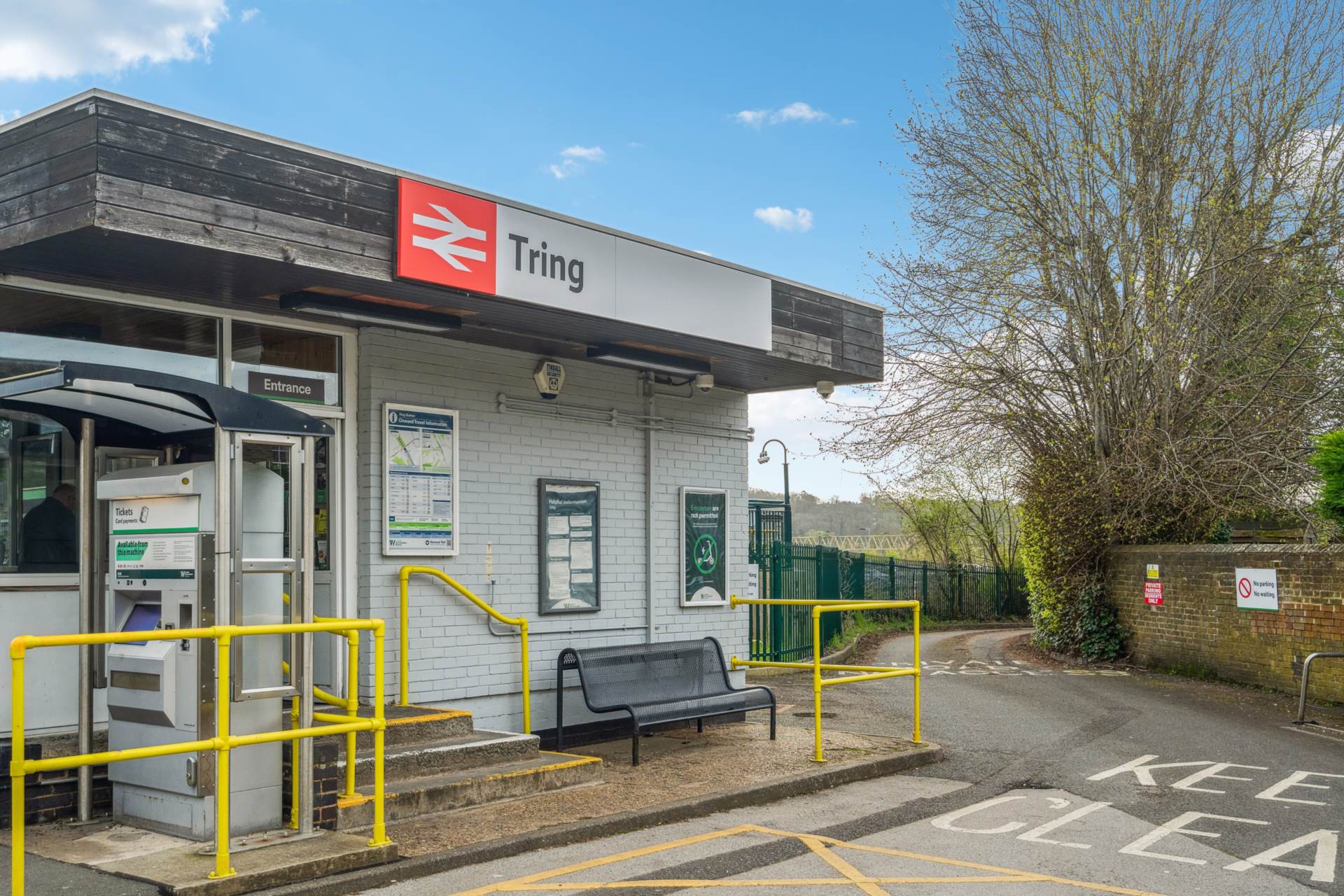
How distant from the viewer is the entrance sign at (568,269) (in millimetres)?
7809

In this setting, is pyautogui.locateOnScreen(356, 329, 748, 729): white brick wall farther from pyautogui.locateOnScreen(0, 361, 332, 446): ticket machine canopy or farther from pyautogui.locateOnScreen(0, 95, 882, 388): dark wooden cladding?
pyautogui.locateOnScreen(0, 361, 332, 446): ticket machine canopy

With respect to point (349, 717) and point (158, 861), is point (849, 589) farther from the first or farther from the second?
point (158, 861)

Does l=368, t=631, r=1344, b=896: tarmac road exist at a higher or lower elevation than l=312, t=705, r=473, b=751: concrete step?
lower

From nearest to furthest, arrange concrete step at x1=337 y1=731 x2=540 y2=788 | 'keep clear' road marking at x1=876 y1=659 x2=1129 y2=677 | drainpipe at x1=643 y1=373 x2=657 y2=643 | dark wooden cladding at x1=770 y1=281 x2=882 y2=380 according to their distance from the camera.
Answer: concrete step at x1=337 y1=731 x2=540 y2=788 → dark wooden cladding at x1=770 y1=281 x2=882 y2=380 → drainpipe at x1=643 y1=373 x2=657 y2=643 → 'keep clear' road marking at x1=876 y1=659 x2=1129 y2=677

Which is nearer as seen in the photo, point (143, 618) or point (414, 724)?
point (143, 618)

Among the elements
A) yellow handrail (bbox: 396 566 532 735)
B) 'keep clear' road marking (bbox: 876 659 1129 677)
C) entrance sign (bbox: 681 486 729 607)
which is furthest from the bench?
'keep clear' road marking (bbox: 876 659 1129 677)

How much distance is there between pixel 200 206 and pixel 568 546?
15.4 ft

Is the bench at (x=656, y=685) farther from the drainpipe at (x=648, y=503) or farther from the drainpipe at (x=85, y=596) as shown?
the drainpipe at (x=85, y=596)

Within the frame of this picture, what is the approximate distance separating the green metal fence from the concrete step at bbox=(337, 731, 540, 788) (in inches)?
397

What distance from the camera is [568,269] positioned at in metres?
8.63

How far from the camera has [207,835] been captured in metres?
6.35

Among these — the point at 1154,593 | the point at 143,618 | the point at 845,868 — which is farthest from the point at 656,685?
the point at 1154,593

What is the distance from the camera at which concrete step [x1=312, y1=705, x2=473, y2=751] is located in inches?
322

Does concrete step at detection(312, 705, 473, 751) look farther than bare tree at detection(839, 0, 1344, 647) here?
No
